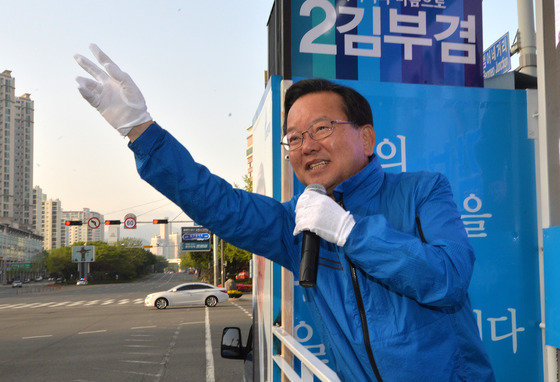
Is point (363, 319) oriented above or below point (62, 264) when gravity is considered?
above

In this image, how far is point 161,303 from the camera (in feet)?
74.1

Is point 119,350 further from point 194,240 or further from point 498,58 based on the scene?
point 194,240

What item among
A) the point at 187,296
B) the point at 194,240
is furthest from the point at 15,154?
the point at 187,296

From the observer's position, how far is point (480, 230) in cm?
257

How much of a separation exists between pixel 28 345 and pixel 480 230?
12.8 meters

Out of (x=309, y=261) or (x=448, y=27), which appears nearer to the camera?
(x=309, y=261)

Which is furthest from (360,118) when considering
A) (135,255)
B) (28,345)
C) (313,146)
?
(135,255)

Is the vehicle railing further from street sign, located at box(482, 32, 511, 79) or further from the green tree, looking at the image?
the green tree

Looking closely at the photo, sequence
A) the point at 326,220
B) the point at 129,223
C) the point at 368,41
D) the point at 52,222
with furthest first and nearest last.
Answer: the point at 52,222 → the point at 129,223 → the point at 368,41 → the point at 326,220

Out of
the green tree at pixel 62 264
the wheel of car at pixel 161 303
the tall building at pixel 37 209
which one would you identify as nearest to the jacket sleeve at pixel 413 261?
the wheel of car at pixel 161 303

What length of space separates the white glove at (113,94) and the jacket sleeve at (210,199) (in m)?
0.06

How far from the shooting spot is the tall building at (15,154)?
12350 cm

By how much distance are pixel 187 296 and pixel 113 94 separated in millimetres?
22624

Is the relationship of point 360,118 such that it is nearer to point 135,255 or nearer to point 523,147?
point 523,147
